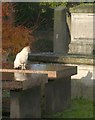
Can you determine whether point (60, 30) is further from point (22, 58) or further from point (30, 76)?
point (30, 76)

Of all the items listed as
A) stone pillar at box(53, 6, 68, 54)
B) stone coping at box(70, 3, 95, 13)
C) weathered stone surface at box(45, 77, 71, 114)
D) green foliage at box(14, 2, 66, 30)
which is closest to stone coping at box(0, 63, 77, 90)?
weathered stone surface at box(45, 77, 71, 114)

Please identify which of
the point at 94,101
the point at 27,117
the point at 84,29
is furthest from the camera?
the point at 84,29

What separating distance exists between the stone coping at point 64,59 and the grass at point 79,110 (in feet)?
2.75

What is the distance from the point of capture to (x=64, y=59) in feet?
33.9

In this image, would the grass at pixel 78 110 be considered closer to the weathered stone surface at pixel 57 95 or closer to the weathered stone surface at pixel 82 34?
the weathered stone surface at pixel 57 95

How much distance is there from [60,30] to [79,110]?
7.61 m

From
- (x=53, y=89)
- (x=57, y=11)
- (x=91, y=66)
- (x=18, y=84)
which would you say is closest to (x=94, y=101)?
(x=91, y=66)

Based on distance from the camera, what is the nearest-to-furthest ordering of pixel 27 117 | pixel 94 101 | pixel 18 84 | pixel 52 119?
pixel 18 84 → pixel 27 117 → pixel 52 119 → pixel 94 101

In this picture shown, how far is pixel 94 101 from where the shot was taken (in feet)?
33.1

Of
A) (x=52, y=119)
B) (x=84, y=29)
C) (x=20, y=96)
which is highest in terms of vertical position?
(x=84, y=29)

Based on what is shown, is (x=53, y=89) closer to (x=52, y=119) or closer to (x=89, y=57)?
(x=52, y=119)

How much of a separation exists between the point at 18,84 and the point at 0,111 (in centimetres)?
154

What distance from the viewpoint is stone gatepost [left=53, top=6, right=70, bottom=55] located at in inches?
583

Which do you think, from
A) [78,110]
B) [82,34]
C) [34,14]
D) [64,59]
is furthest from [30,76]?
[34,14]
